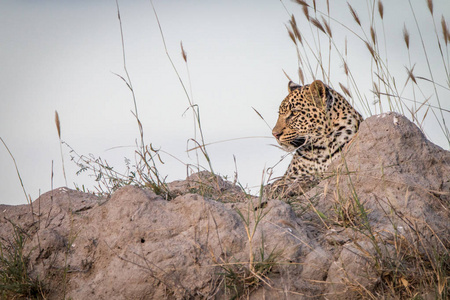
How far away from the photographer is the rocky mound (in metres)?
3.53

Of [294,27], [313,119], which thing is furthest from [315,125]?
[294,27]

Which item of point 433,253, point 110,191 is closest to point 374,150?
point 433,253

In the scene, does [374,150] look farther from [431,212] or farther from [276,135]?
[276,135]

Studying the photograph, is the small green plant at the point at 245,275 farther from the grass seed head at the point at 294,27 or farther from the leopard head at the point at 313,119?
the leopard head at the point at 313,119

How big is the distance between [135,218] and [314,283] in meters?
1.36

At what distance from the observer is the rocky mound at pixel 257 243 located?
3529 millimetres

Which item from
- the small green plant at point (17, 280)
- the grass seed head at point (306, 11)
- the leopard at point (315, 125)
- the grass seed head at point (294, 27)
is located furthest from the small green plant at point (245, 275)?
the leopard at point (315, 125)

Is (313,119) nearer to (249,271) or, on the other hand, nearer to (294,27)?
(294,27)

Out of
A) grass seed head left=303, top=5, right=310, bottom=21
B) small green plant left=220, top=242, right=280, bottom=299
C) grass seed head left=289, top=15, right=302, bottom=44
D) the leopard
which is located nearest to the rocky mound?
small green plant left=220, top=242, right=280, bottom=299

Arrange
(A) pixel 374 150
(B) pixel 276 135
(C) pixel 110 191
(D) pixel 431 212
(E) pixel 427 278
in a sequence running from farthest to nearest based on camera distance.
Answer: (B) pixel 276 135, (C) pixel 110 191, (A) pixel 374 150, (D) pixel 431 212, (E) pixel 427 278

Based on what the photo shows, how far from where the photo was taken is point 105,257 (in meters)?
3.93

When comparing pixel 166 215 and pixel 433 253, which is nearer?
pixel 433 253

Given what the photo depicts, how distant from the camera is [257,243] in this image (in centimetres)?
367

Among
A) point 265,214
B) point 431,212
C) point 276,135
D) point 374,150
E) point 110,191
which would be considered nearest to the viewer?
point 265,214
